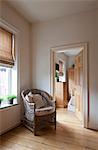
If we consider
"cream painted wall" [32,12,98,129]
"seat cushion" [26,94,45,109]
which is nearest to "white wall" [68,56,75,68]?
"cream painted wall" [32,12,98,129]

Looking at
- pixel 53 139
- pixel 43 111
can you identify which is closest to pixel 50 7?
pixel 43 111

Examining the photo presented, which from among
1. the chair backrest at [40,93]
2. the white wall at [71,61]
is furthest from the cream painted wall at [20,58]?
the white wall at [71,61]

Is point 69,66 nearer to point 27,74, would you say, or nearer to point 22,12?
point 27,74

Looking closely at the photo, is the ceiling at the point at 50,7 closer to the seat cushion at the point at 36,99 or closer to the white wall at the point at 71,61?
the seat cushion at the point at 36,99

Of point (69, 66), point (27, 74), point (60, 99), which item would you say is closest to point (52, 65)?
point (27, 74)

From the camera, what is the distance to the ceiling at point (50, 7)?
3078 millimetres

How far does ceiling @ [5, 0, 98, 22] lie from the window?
2.31 ft

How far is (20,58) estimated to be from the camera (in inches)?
144

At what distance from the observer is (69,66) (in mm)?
7516

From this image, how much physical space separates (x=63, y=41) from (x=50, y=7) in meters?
0.92

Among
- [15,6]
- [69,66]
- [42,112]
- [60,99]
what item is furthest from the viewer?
[69,66]

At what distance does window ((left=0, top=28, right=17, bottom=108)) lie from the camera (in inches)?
126

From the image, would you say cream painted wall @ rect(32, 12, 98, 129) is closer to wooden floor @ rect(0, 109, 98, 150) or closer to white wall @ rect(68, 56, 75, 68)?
wooden floor @ rect(0, 109, 98, 150)

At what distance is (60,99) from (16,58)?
3.09m
